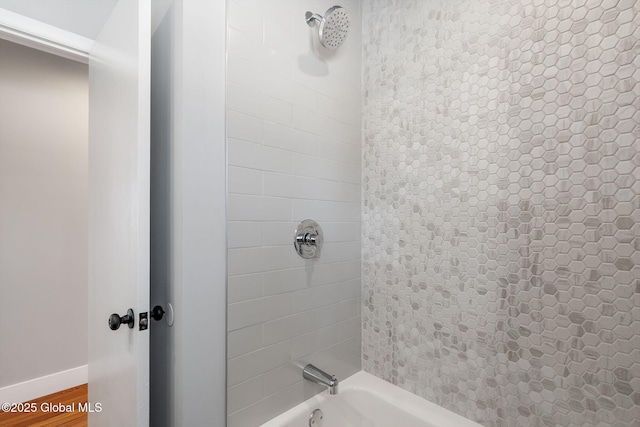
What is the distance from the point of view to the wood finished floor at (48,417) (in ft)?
6.23

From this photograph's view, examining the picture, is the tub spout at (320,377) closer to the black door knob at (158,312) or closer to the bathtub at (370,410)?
the bathtub at (370,410)

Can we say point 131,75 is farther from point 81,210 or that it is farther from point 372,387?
point 81,210

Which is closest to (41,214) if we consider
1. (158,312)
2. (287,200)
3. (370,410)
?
(158,312)

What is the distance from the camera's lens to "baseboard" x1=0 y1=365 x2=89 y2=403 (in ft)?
6.77

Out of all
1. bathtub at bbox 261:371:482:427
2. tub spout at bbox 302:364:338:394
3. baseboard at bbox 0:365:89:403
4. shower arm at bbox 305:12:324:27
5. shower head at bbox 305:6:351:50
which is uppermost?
shower arm at bbox 305:12:324:27

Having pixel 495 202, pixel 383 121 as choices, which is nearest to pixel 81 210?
pixel 383 121

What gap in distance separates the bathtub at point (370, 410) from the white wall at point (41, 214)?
6.81ft

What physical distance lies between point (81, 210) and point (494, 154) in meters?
2.76

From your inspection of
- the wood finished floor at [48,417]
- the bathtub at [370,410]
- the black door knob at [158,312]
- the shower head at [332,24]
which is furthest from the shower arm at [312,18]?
the wood finished floor at [48,417]

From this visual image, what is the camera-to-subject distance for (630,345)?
2.67 ft

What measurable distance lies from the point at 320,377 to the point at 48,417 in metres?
1.99

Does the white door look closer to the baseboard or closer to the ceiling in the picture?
the ceiling

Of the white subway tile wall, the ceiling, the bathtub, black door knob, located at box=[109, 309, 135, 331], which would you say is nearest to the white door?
black door knob, located at box=[109, 309, 135, 331]

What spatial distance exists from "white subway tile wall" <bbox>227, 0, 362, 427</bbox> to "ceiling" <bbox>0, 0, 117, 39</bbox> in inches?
29.5
